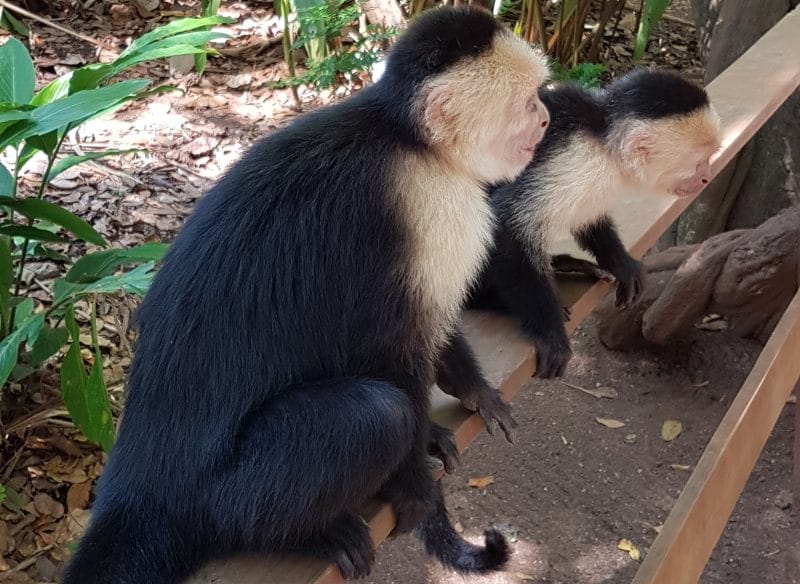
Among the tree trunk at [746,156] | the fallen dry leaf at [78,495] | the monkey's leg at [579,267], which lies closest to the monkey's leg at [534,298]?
the monkey's leg at [579,267]

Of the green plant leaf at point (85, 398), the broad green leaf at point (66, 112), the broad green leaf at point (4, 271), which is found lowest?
the green plant leaf at point (85, 398)

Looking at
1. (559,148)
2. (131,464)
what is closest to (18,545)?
(131,464)

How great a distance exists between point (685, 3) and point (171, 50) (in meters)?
4.49

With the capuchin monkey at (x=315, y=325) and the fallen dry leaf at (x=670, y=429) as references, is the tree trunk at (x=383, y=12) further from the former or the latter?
the capuchin monkey at (x=315, y=325)

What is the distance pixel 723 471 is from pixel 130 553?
98 centimetres

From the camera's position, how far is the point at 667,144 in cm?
218

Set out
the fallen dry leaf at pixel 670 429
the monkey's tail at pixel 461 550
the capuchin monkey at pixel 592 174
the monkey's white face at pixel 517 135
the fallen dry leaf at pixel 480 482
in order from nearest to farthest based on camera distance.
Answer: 1. the monkey's white face at pixel 517 135
2. the monkey's tail at pixel 461 550
3. the capuchin monkey at pixel 592 174
4. the fallen dry leaf at pixel 480 482
5. the fallen dry leaf at pixel 670 429

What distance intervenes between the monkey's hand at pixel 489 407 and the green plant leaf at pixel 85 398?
0.95 metres

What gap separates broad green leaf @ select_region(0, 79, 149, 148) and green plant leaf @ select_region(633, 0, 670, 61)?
2.99m

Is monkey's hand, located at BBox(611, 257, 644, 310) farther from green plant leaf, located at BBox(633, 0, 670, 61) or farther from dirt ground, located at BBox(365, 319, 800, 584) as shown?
green plant leaf, located at BBox(633, 0, 670, 61)

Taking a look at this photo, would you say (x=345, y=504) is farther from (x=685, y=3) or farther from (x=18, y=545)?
(x=685, y=3)

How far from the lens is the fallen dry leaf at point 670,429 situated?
338cm

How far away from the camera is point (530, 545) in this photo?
295 cm

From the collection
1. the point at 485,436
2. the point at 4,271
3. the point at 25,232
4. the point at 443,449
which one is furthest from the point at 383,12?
the point at 443,449
